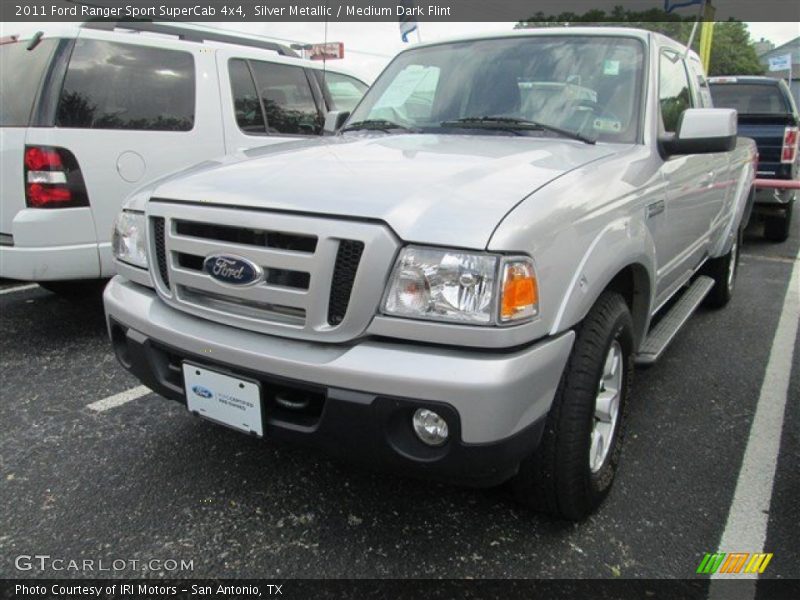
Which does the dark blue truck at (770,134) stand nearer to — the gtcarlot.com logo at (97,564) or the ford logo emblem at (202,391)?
the ford logo emblem at (202,391)

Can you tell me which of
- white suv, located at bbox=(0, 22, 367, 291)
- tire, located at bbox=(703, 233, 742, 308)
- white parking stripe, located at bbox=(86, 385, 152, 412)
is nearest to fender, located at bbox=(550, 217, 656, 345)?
white parking stripe, located at bbox=(86, 385, 152, 412)

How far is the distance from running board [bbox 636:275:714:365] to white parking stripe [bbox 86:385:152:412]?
2392 millimetres

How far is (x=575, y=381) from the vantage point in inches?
77.2

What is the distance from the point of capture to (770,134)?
285 inches

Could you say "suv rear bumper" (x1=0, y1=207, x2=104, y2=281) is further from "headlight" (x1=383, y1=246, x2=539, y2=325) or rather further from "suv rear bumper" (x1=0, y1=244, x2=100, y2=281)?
"headlight" (x1=383, y1=246, x2=539, y2=325)

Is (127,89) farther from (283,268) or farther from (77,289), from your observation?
(283,268)

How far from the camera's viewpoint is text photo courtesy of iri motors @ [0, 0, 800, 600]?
5.72 feet

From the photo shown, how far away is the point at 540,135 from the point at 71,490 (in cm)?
234

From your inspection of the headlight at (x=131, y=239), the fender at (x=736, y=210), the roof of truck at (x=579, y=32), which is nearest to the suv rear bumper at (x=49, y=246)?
the headlight at (x=131, y=239)

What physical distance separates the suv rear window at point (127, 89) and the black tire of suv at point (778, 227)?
21.7ft

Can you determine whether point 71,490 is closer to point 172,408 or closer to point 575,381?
point 172,408

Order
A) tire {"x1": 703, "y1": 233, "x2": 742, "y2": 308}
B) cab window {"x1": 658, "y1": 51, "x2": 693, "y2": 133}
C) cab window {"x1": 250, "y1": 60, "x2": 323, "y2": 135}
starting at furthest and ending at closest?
1. cab window {"x1": 250, "y1": 60, "x2": 323, "y2": 135}
2. tire {"x1": 703, "y1": 233, "x2": 742, "y2": 308}
3. cab window {"x1": 658, "y1": 51, "x2": 693, "y2": 133}

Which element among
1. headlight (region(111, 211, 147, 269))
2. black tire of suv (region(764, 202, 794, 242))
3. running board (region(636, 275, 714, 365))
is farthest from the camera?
black tire of suv (region(764, 202, 794, 242))

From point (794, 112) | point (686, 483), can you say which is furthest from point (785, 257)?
point (686, 483)
